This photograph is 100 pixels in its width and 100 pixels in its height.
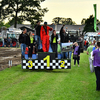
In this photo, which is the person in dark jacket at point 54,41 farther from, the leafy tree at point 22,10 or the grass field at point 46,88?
the leafy tree at point 22,10

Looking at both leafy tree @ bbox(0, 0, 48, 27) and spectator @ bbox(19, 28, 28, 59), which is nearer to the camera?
spectator @ bbox(19, 28, 28, 59)

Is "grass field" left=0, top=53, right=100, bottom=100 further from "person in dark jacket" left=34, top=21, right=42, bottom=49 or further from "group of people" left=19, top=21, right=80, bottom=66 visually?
"person in dark jacket" left=34, top=21, right=42, bottom=49

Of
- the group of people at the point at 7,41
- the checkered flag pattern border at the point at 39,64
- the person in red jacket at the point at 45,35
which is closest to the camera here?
the checkered flag pattern border at the point at 39,64

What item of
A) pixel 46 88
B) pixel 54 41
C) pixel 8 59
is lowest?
pixel 46 88

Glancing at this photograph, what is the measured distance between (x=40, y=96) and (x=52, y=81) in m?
2.58

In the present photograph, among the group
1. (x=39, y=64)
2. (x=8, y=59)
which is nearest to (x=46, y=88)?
(x=39, y=64)

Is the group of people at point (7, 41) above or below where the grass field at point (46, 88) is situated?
above

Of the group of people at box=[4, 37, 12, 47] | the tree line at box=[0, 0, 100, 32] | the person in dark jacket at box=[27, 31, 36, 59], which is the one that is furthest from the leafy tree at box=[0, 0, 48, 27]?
the person in dark jacket at box=[27, 31, 36, 59]

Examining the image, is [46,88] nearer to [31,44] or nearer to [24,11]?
[31,44]

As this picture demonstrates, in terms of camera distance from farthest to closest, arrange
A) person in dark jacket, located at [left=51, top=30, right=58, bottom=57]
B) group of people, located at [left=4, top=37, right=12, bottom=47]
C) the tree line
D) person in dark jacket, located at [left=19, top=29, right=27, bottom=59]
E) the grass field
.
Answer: the tree line
group of people, located at [left=4, top=37, right=12, bottom=47]
person in dark jacket, located at [left=19, top=29, right=27, bottom=59]
person in dark jacket, located at [left=51, top=30, right=58, bottom=57]
the grass field

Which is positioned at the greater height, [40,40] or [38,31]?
[38,31]

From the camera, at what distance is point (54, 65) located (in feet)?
42.2

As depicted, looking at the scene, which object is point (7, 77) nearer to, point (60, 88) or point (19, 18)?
point (60, 88)

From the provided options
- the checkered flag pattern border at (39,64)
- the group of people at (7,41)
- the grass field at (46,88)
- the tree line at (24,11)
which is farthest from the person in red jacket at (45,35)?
the tree line at (24,11)
